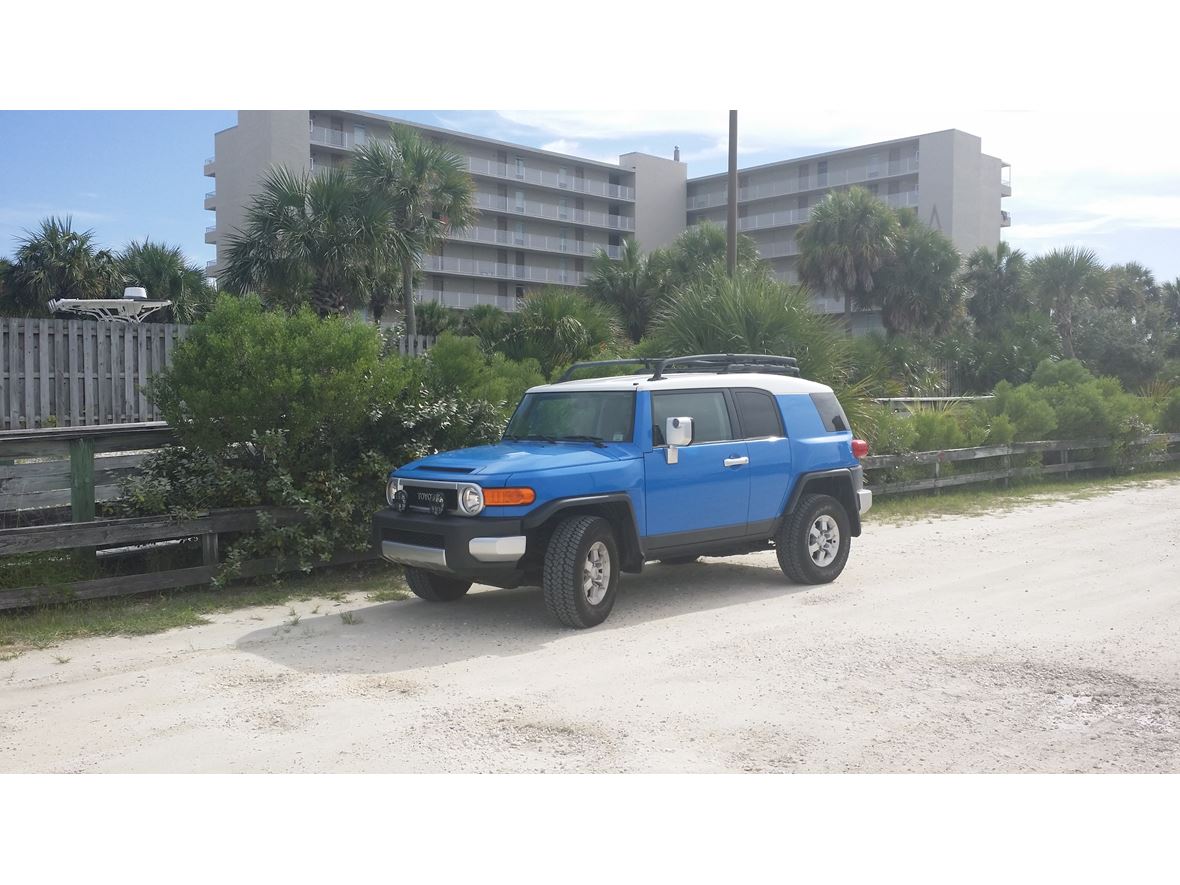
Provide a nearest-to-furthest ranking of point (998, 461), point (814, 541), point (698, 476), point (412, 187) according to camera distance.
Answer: point (698, 476), point (814, 541), point (998, 461), point (412, 187)

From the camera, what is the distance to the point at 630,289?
40750 mm

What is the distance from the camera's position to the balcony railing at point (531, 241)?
67.4 meters

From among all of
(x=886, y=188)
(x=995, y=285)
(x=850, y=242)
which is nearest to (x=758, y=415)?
(x=850, y=242)

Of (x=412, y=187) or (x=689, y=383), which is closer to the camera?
(x=689, y=383)

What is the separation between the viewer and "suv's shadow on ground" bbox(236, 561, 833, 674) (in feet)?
23.4

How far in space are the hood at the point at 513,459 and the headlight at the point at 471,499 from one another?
103 mm

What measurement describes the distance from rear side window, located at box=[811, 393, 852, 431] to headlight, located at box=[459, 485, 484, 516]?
385 centimetres

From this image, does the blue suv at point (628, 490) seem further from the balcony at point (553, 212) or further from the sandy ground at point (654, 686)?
the balcony at point (553, 212)

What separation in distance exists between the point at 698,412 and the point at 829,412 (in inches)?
72.5

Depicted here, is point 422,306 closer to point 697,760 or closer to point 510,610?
point 510,610

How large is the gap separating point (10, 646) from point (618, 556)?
4.38 metres

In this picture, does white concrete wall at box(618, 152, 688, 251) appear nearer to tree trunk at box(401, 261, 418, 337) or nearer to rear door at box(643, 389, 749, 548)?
tree trunk at box(401, 261, 418, 337)

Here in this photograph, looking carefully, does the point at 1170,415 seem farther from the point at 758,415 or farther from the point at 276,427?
the point at 276,427

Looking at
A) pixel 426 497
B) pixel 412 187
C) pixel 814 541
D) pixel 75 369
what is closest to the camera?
pixel 426 497
